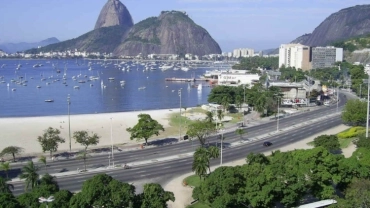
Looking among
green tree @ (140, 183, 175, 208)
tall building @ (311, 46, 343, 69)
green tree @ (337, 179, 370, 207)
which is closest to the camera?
green tree @ (337, 179, 370, 207)

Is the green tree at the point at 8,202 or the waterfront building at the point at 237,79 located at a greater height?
the waterfront building at the point at 237,79

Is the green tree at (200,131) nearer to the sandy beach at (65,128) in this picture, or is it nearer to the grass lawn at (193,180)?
the sandy beach at (65,128)

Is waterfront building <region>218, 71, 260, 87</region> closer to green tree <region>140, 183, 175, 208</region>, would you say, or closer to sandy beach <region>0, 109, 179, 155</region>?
Answer: sandy beach <region>0, 109, 179, 155</region>

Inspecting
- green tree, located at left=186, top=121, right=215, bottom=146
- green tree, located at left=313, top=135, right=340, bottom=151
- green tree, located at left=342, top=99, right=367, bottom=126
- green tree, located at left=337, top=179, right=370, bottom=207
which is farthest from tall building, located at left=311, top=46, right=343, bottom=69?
green tree, located at left=337, top=179, right=370, bottom=207

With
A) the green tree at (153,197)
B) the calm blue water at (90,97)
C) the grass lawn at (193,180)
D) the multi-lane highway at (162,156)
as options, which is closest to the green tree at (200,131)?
the multi-lane highway at (162,156)

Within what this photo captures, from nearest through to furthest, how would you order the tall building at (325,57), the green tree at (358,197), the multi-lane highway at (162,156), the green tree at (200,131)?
1. the green tree at (358,197)
2. the multi-lane highway at (162,156)
3. the green tree at (200,131)
4. the tall building at (325,57)

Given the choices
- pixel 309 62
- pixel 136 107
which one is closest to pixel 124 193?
pixel 136 107
